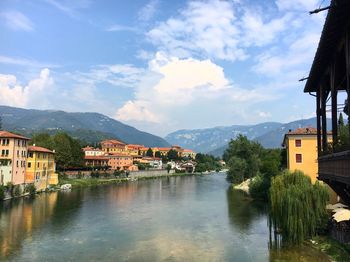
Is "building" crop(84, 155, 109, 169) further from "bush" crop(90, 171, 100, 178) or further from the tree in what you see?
the tree

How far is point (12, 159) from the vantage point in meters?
55.3

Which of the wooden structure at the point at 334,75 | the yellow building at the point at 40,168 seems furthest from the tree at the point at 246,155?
the wooden structure at the point at 334,75

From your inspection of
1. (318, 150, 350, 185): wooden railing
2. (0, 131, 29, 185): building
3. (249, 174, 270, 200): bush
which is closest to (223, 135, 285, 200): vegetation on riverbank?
(249, 174, 270, 200): bush

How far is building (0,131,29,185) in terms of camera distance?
2112 inches

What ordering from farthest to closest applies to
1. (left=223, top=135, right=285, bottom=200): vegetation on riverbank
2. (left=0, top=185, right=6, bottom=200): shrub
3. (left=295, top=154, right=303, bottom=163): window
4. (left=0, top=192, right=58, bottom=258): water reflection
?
(left=223, top=135, right=285, bottom=200): vegetation on riverbank
(left=0, top=185, right=6, bottom=200): shrub
(left=295, top=154, right=303, bottom=163): window
(left=0, top=192, right=58, bottom=258): water reflection

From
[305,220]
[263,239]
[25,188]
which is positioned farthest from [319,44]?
[25,188]

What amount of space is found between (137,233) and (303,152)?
22.2m

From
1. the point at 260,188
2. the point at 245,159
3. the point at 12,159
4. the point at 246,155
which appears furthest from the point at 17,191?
the point at 246,155

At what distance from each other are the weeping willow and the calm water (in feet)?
5.20

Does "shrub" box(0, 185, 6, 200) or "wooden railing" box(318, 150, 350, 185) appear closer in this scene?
"wooden railing" box(318, 150, 350, 185)

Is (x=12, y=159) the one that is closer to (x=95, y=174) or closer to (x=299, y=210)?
(x=95, y=174)

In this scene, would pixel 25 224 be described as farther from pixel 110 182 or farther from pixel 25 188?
pixel 110 182

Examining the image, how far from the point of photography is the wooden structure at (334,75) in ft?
36.2

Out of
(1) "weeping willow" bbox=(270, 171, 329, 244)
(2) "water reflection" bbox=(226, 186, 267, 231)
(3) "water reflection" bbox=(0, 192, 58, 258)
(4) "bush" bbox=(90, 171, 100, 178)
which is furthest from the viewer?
(4) "bush" bbox=(90, 171, 100, 178)
